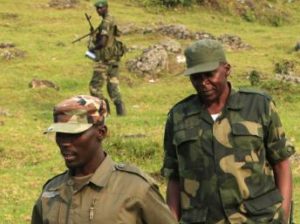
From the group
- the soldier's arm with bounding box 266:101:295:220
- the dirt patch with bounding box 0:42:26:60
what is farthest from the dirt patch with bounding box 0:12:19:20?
the soldier's arm with bounding box 266:101:295:220

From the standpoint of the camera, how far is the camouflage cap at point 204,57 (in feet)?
14.3

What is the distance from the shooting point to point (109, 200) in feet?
10.5

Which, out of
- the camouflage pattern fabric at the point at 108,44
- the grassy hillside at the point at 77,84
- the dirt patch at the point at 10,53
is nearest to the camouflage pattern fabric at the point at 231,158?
the grassy hillside at the point at 77,84

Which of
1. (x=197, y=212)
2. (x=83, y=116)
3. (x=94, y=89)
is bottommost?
(x=94, y=89)

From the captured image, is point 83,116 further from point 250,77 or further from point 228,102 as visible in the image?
point 250,77

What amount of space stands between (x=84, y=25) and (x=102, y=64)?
1200cm

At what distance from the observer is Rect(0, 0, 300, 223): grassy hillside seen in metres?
10.9

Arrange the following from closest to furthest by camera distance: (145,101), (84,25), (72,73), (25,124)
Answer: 1. (25,124)
2. (145,101)
3. (72,73)
4. (84,25)

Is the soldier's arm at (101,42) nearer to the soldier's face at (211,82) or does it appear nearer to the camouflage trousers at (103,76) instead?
the camouflage trousers at (103,76)

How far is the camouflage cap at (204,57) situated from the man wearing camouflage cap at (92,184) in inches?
44.0

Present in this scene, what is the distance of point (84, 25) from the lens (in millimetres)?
26281

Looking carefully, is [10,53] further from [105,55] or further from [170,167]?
[170,167]

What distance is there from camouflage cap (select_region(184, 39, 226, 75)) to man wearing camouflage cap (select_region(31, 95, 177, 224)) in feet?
3.67

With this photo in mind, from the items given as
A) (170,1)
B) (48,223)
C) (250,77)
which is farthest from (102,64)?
(170,1)
